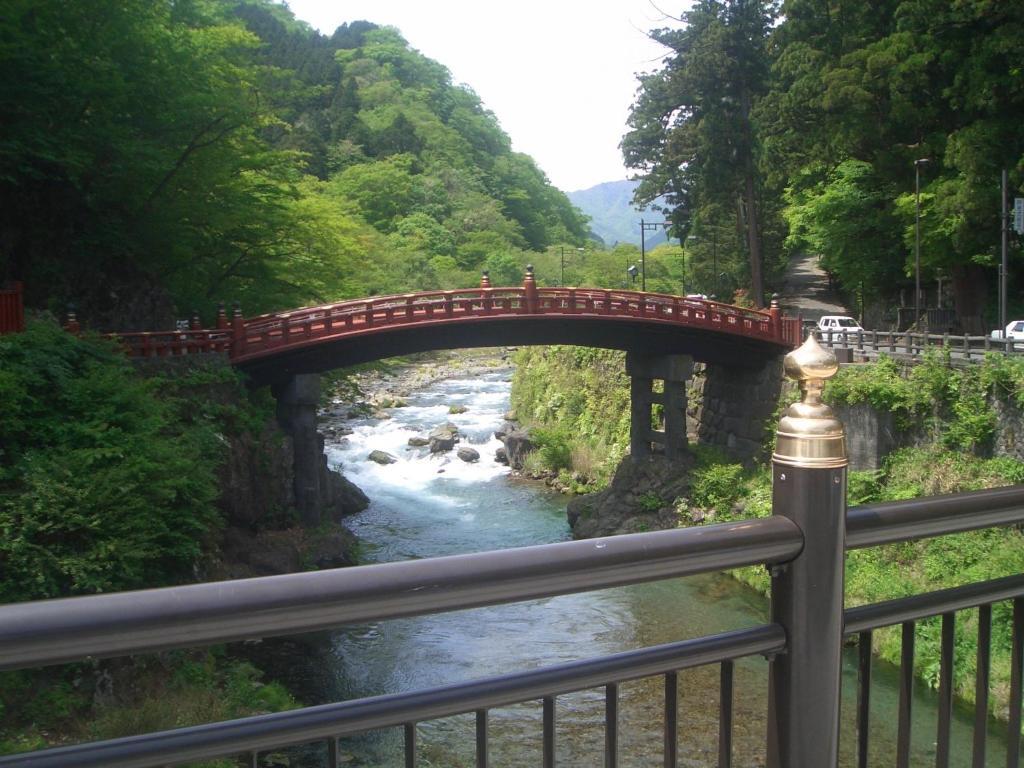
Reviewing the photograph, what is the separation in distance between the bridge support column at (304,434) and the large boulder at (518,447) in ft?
33.2

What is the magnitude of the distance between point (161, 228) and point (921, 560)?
17.7 meters

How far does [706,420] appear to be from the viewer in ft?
97.7

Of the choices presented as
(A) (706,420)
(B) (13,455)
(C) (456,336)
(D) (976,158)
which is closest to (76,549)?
(B) (13,455)

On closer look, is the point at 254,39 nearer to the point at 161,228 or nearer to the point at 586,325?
the point at 161,228

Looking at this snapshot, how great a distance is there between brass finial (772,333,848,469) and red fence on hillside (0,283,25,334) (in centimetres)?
1683

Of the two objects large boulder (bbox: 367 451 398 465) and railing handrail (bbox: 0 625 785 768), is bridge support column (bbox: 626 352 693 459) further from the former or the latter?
railing handrail (bbox: 0 625 785 768)

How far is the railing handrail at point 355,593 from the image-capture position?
5.16 ft

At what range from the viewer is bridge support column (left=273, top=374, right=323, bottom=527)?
22609 millimetres

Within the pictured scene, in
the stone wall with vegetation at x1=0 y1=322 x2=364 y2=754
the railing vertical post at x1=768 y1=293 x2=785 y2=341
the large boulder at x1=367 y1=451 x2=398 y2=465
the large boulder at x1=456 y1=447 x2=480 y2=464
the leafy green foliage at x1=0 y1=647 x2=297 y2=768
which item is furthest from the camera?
the large boulder at x1=456 y1=447 x2=480 y2=464

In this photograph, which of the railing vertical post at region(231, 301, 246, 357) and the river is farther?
the railing vertical post at region(231, 301, 246, 357)

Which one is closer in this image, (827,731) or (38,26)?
(827,731)

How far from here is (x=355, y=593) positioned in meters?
1.79

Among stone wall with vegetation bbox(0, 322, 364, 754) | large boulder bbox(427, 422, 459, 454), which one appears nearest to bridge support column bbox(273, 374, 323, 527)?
stone wall with vegetation bbox(0, 322, 364, 754)

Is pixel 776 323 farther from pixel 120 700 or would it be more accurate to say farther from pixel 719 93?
pixel 120 700
